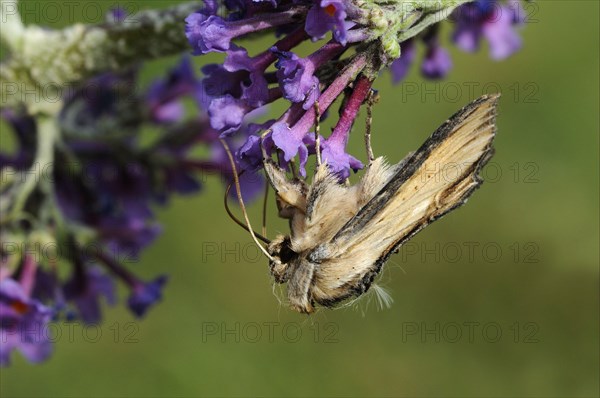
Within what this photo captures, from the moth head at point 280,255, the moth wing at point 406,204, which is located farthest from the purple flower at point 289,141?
the moth head at point 280,255

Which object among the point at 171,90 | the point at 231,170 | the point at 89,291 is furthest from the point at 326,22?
the point at 89,291

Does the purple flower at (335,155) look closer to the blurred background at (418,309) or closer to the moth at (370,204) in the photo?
the moth at (370,204)

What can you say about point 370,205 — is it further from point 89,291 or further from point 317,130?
point 89,291

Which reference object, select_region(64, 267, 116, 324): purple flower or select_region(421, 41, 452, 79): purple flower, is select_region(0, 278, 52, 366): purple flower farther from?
select_region(421, 41, 452, 79): purple flower

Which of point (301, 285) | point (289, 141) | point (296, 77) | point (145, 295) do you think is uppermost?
point (296, 77)

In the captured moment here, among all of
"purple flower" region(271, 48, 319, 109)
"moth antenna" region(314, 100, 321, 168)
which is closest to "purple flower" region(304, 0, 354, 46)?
"purple flower" region(271, 48, 319, 109)
